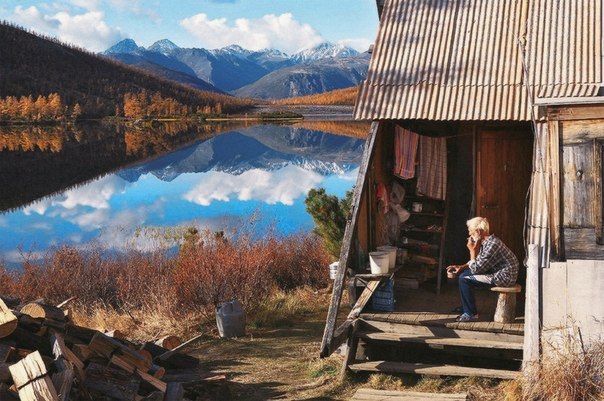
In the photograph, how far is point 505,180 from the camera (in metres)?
11.6

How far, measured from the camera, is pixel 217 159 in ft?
201

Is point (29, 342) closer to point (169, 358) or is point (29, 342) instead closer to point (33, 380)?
point (33, 380)

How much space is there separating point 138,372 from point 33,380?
5.31 feet

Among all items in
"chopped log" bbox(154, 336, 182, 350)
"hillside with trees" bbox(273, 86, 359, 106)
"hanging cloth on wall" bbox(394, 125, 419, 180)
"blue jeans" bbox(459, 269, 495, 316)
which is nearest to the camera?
"blue jeans" bbox(459, 269, 495, 316)

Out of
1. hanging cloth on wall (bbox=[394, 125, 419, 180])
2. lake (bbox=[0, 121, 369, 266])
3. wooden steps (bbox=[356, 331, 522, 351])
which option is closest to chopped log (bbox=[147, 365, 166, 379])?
wooden steps (bbox=[356, 331, 522, 351])

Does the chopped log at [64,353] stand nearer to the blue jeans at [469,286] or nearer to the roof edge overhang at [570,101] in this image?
the blue jeans at [469,286]

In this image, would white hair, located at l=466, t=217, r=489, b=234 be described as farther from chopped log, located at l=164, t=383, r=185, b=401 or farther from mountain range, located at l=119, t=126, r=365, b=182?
mountain range, located at l=119, t=126, r=365, b=182

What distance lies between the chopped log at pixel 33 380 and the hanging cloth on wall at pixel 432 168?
6568 millimetres

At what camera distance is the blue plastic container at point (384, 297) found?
10.6 m

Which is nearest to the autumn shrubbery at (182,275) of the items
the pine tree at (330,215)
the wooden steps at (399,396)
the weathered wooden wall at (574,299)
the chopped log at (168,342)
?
the pine tree at (330,215)

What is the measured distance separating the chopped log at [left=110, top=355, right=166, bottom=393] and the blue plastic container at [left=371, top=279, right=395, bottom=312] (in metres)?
3.33

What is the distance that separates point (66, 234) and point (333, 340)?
74.7 feet

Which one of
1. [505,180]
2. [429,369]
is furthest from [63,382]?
[505,180]

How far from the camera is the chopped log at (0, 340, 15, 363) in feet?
25.4
